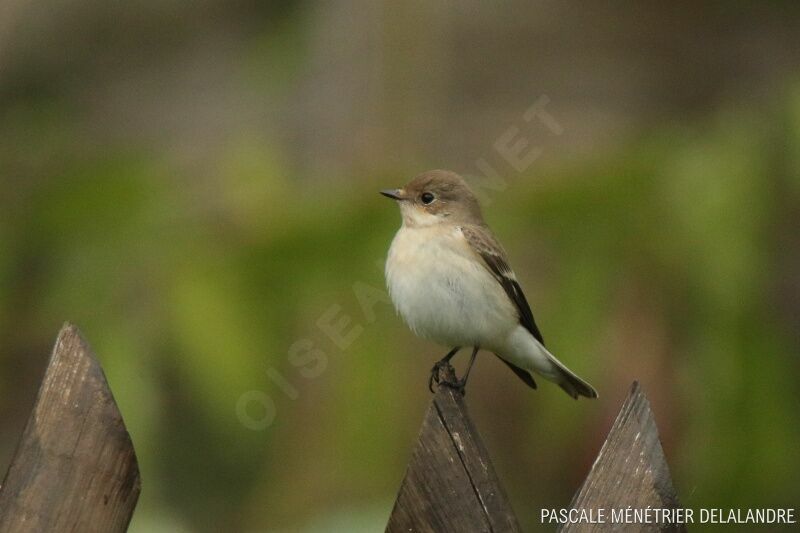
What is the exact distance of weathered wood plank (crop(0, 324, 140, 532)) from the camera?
2.65 m

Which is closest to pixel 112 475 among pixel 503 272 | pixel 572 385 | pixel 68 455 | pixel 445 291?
pixel 68 455

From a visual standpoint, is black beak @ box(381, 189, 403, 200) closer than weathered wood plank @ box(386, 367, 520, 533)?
No

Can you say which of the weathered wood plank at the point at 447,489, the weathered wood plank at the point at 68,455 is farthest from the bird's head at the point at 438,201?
the weathered wood plank at the point at 68,455

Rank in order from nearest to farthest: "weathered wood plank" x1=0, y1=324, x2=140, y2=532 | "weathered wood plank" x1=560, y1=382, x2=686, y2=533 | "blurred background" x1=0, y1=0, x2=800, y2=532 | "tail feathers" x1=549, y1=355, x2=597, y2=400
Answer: "weathered wood plank" x1=0, y1=324, x2=140, y2=532 → "weathered wood plank" x1=560, y1=382, x2=686, y2=533 → "blurred background" x1=0, y1=0, x2=800, y2=532 → "tail feathers" x1=549, y1=355, x2=597, y2=400

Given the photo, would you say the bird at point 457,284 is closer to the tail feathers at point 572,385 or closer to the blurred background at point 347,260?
the tail feathers at point 572,385

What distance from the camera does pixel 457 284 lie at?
15.7ft

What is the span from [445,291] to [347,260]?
2.32 feet

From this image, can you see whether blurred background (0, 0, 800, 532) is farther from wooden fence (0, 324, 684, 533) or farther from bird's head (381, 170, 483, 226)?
wooden fence (0, 324, 684, 533)

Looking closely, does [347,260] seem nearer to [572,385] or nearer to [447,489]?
[572,385]

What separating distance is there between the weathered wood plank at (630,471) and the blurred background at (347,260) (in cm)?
83

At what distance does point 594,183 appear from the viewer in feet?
13.1

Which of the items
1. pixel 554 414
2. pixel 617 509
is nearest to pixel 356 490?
pixel 554 414

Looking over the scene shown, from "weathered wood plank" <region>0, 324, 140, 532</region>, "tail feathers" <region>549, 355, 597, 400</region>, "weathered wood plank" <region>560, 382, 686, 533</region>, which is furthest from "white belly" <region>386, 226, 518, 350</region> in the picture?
"weathered wood plank" <region>0, 324, 140, 532</region>

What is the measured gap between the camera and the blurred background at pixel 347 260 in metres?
3.96
